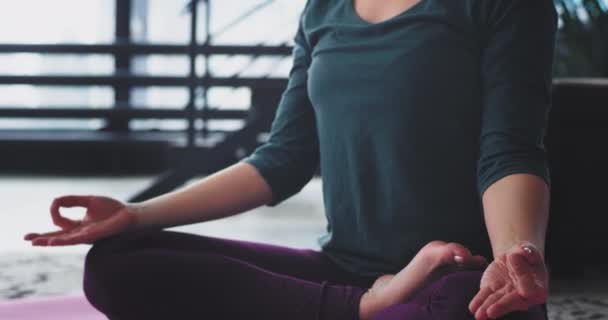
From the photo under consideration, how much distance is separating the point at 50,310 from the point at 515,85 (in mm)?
967

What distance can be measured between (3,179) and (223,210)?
3.76 meters

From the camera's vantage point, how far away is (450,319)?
2.78 feet

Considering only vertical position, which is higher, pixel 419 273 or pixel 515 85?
pixel 515 85

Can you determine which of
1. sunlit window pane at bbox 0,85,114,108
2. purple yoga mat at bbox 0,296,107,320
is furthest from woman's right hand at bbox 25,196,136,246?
sunlit window pane at bbox 0,85,114,108

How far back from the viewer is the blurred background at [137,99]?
339 cm

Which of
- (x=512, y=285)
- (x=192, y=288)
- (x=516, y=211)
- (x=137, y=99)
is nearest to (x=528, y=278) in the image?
(x=512, y=285)

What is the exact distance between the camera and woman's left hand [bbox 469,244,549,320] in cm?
75

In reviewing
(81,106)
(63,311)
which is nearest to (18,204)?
(81,106)

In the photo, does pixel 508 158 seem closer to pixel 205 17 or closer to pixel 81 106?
pixel 205 17

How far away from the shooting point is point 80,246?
259 cm

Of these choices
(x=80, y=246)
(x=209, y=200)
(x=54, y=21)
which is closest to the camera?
(x=209, y=200)

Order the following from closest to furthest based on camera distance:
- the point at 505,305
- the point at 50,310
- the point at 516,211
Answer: the point at 505,305, the point at 516,211, the point at 50,310

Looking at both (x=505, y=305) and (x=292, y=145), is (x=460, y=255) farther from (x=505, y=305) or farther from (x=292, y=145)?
(x=292, y=145)

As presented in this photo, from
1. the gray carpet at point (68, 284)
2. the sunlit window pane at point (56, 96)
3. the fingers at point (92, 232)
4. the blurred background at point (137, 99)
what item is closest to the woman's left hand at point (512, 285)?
the fingers at point (92, 232)
